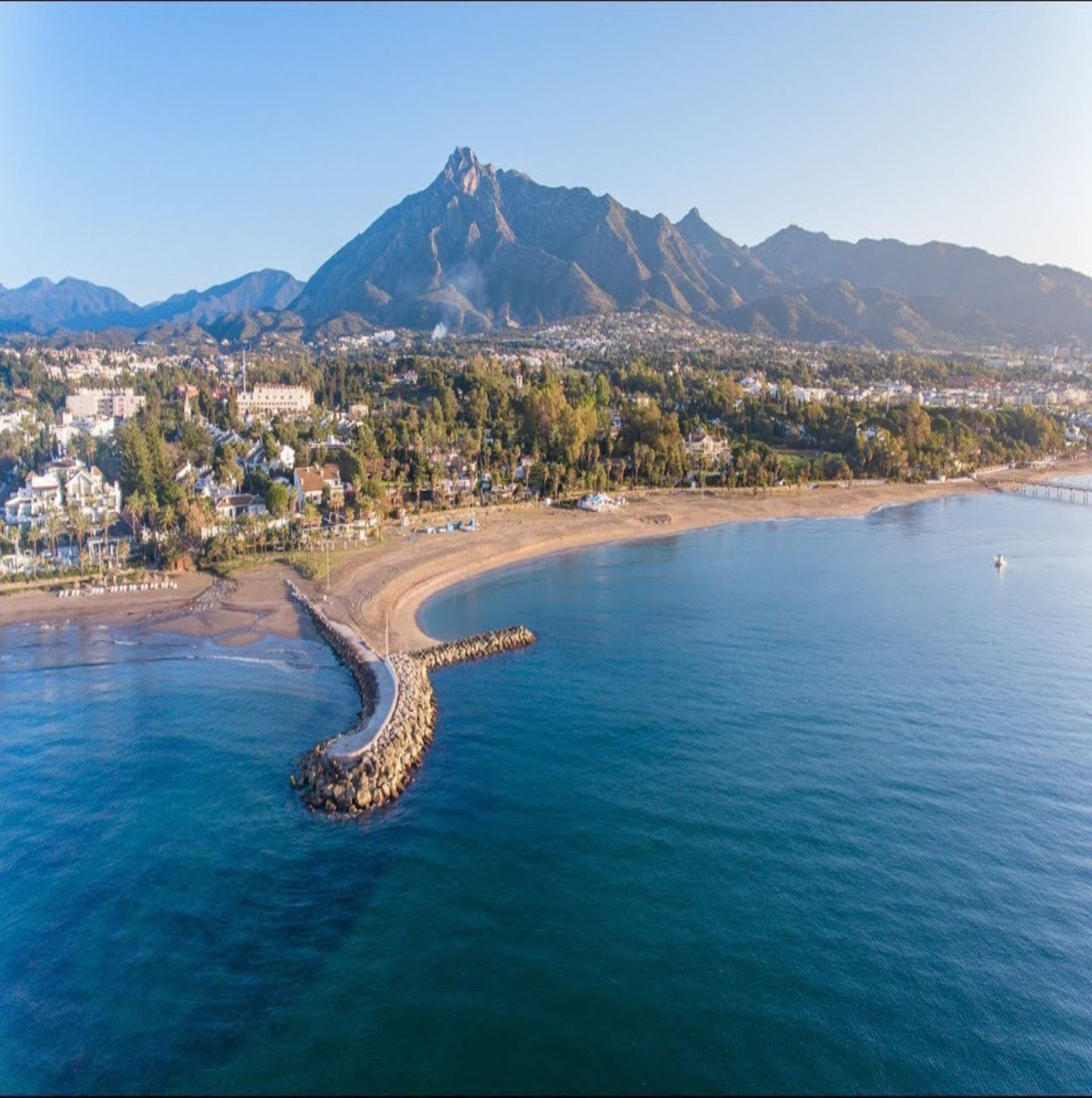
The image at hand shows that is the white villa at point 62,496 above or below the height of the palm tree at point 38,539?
above

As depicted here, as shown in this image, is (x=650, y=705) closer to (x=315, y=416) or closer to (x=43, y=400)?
(x=315, y=416)

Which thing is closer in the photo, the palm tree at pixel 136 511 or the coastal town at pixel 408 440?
the palm tree at pixel 136 511

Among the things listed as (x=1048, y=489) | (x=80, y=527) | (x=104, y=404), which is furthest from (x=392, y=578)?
(x=1048, y=489)

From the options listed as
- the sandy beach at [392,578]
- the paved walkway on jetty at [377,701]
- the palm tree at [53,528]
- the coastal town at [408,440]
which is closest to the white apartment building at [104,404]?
the coastal town at [408,440]

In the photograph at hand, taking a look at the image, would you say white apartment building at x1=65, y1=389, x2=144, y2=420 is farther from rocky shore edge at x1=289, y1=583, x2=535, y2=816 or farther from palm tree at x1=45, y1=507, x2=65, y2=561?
rocky shore edge at x1=289, y1=583, x2=535, y2=816

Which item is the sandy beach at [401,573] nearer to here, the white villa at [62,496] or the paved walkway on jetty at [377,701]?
the paved walkway on jetty at [377,701]

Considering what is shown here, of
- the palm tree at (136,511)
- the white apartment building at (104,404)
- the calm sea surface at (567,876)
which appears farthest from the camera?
the white apartment building at (104,404)
